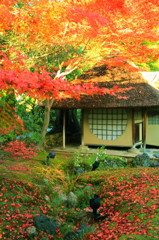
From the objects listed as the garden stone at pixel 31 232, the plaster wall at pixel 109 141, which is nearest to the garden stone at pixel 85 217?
the garden stone at pixel 31 232

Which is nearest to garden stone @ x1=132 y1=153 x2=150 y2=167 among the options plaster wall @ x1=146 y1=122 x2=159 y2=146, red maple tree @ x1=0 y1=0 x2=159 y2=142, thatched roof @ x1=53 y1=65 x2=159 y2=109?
thatched roof @ x1=53 y1=65 x2=159 y2=109

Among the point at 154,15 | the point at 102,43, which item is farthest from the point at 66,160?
the point at 154,15

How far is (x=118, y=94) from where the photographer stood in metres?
11.1

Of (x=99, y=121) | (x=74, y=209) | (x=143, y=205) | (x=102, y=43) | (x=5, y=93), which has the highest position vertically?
(x=102, y=43)

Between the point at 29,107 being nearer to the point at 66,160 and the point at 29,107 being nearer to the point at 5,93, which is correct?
the point at 5,93

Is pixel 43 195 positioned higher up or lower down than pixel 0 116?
lower down

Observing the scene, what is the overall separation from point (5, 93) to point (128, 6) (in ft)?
18.3

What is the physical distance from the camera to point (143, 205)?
17.3 feet

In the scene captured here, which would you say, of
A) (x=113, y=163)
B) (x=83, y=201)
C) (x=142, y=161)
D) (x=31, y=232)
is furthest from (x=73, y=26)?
(x=31, y=232)

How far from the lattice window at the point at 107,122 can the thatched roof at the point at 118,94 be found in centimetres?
96

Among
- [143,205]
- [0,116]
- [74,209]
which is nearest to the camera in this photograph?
[143,205]

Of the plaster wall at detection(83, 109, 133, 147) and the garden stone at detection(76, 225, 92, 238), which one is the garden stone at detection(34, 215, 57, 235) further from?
the plaster wall at detection(83, 109, 133, 147)

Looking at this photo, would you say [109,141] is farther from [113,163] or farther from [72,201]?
[72,201]

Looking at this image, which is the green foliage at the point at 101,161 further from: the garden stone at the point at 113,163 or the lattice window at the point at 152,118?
the lattice window at the point at 152,118
